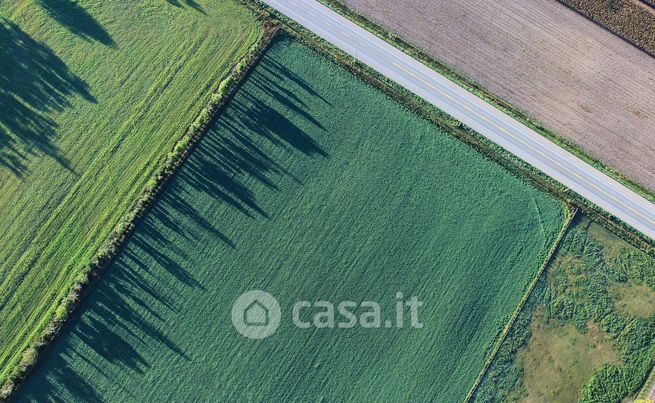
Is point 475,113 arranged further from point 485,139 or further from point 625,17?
point 625,17

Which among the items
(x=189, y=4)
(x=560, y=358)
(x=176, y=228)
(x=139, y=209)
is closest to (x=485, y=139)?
(x=560, y=358)

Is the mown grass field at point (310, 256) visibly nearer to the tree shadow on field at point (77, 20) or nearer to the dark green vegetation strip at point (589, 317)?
the dark green vegetation strip at point (589, 317)

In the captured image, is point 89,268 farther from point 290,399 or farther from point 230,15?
point 230,15

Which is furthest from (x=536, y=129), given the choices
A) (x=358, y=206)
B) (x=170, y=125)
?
(x=170, y=125)

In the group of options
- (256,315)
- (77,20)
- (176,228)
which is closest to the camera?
(256,315)

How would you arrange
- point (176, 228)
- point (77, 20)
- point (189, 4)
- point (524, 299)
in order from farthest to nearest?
1. point (189, 4)
2. point (77, 20)
3. point (524, 299)
4. point (176, 228)

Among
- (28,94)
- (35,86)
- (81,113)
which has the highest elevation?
(81,113)
